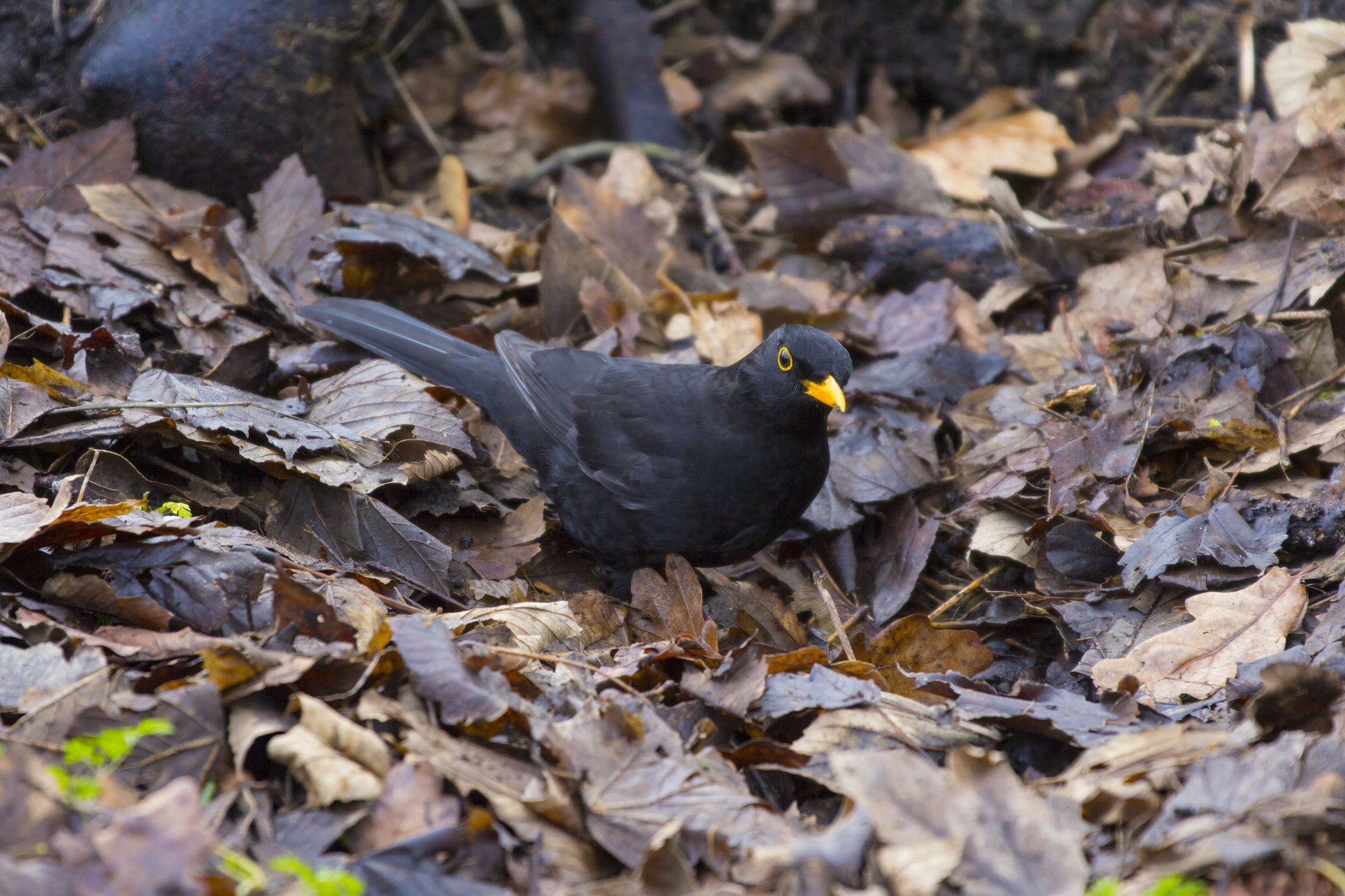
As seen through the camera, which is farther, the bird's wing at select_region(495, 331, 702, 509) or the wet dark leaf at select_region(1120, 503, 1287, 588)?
the bird's wing at select_region(495, 331, 702, 509)

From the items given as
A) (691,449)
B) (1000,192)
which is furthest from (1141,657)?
(1000,192)

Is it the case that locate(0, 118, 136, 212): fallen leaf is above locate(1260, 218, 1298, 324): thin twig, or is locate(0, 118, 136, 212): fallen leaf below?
above

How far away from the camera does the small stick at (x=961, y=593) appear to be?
3791mm

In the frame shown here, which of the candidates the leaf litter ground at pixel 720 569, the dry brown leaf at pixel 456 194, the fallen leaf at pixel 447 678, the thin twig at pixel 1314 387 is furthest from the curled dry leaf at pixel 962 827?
the dry brown leaf at pixel 456 194

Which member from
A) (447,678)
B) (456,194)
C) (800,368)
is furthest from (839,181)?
(447,678)

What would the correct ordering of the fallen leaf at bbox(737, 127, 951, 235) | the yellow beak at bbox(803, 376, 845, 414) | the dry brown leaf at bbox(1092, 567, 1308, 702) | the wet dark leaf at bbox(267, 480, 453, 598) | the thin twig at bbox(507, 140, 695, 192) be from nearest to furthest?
the dry brown leaf at bbox(1092, 567, 1308, 702), the wet dark leaf at bbox(267, 480, 453, 598), the yellow beak at bbox(803, 376, 845, 414), the fallen leaf at bbox(737, 127, 951, 235), the thin twig at bbox(507, 140, 695, 192)

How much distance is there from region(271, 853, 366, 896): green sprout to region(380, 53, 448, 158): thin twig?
189 inches

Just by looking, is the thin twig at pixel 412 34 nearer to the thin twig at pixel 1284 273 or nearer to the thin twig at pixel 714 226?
the thin twig at pixel 714 226

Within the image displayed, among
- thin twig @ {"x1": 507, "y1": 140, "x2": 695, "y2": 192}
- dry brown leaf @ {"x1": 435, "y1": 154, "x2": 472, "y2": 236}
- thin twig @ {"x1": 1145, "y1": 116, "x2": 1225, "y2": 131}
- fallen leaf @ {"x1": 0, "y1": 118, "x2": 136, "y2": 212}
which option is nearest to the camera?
fallen leaf @ {"x1": 0, "y1": 118, "x2": 136, "y2": 212}

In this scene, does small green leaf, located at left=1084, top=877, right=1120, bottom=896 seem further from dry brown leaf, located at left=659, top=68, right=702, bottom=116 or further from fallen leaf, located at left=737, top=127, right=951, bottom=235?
dry brown leaf, located at left=659, top=68, right=702, bottom=116

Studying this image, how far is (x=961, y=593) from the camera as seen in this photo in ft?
12.6

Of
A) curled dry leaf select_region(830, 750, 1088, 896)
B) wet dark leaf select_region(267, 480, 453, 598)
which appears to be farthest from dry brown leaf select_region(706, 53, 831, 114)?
curled dry leaf select_region(830, 750, 1088, 896)

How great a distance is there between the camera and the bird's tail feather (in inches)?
172

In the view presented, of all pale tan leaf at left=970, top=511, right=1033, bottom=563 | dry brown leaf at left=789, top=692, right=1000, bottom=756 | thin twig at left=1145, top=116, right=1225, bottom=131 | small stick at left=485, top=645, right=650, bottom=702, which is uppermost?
small stick at left=485, top=645, right=650, bottom=702
